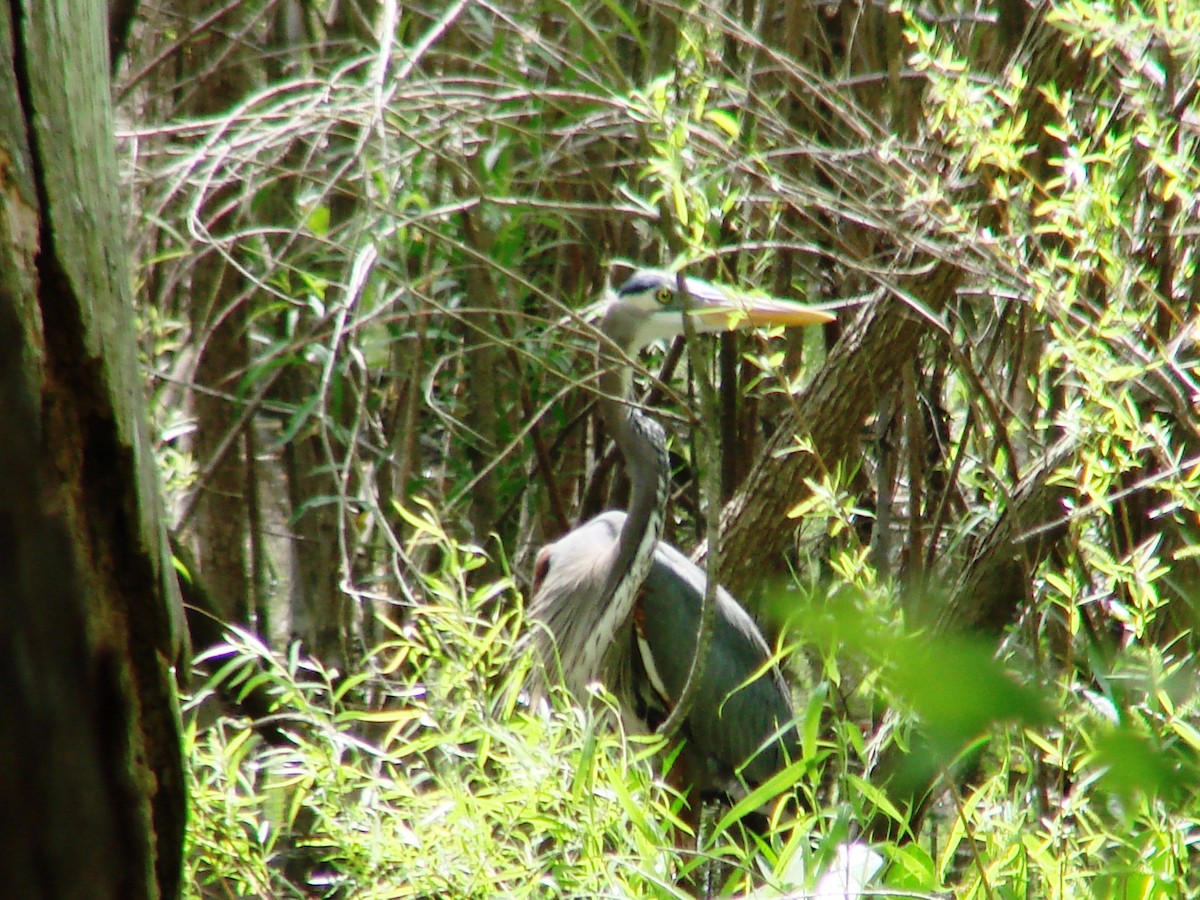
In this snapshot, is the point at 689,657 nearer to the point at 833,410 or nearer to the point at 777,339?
the point at 777,339

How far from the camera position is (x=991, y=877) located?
130cm

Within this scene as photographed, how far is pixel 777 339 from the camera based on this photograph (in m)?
3.09

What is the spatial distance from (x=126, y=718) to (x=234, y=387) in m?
2.55

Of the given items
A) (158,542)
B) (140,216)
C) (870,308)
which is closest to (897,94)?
(870,308)

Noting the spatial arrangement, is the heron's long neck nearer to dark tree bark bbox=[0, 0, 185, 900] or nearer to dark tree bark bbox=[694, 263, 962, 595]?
dark tree bark bbox=[694, 263, 962, 595]

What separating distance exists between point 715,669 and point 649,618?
190 mm

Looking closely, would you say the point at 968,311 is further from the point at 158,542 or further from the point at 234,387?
the point at 158,542

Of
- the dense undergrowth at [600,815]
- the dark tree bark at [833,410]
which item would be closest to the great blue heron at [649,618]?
the dark tree bark at [833,410]

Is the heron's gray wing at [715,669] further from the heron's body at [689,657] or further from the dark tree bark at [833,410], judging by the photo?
the dark tree bark at [833,410]

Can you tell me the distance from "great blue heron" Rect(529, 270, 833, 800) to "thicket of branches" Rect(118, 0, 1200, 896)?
15 centimetres

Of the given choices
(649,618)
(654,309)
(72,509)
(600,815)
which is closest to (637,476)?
(654,309)

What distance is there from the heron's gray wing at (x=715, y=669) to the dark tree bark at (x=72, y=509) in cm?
230

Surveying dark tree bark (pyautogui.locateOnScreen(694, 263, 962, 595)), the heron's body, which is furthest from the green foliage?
the heron's body

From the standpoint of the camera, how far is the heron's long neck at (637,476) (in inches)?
107
